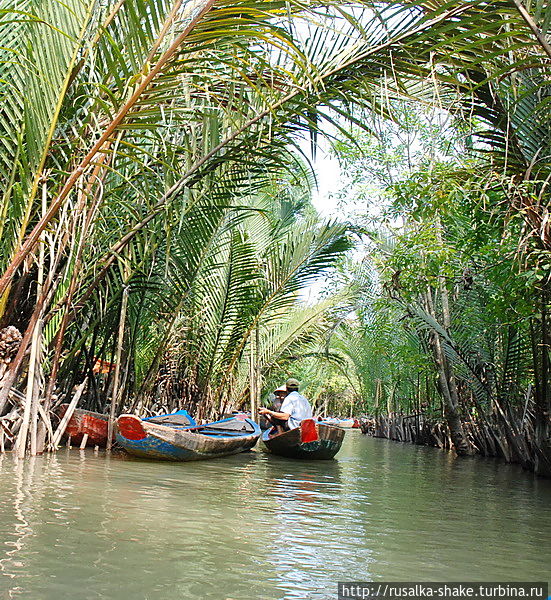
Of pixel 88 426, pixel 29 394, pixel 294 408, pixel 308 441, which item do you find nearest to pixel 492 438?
pixel 294 408

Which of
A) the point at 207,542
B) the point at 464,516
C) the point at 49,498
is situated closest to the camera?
→ the point at 207,542

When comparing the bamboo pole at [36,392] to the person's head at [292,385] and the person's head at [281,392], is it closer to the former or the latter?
the person's head at [292,385]

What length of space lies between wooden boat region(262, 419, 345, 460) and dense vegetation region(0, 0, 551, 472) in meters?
1.91

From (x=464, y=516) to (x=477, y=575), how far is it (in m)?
2.19

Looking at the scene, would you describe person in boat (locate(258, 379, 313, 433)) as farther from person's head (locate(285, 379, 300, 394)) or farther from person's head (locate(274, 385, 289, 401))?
person's head (locate(274, 385, 289, 401))

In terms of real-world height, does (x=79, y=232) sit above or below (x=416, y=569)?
above

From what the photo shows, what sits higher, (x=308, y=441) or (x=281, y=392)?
(x=281, y=392)

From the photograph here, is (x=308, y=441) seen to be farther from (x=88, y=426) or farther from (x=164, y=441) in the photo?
(x=88, y=426)

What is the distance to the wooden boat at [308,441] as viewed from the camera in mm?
10211

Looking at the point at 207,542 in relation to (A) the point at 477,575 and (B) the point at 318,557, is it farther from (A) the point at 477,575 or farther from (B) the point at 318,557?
(A) the point at 477,575

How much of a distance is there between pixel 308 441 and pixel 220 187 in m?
4.67

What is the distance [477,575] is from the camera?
340 cm

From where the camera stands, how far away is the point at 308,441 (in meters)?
10.3

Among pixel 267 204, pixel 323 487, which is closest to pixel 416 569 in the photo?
pixel 323 487
